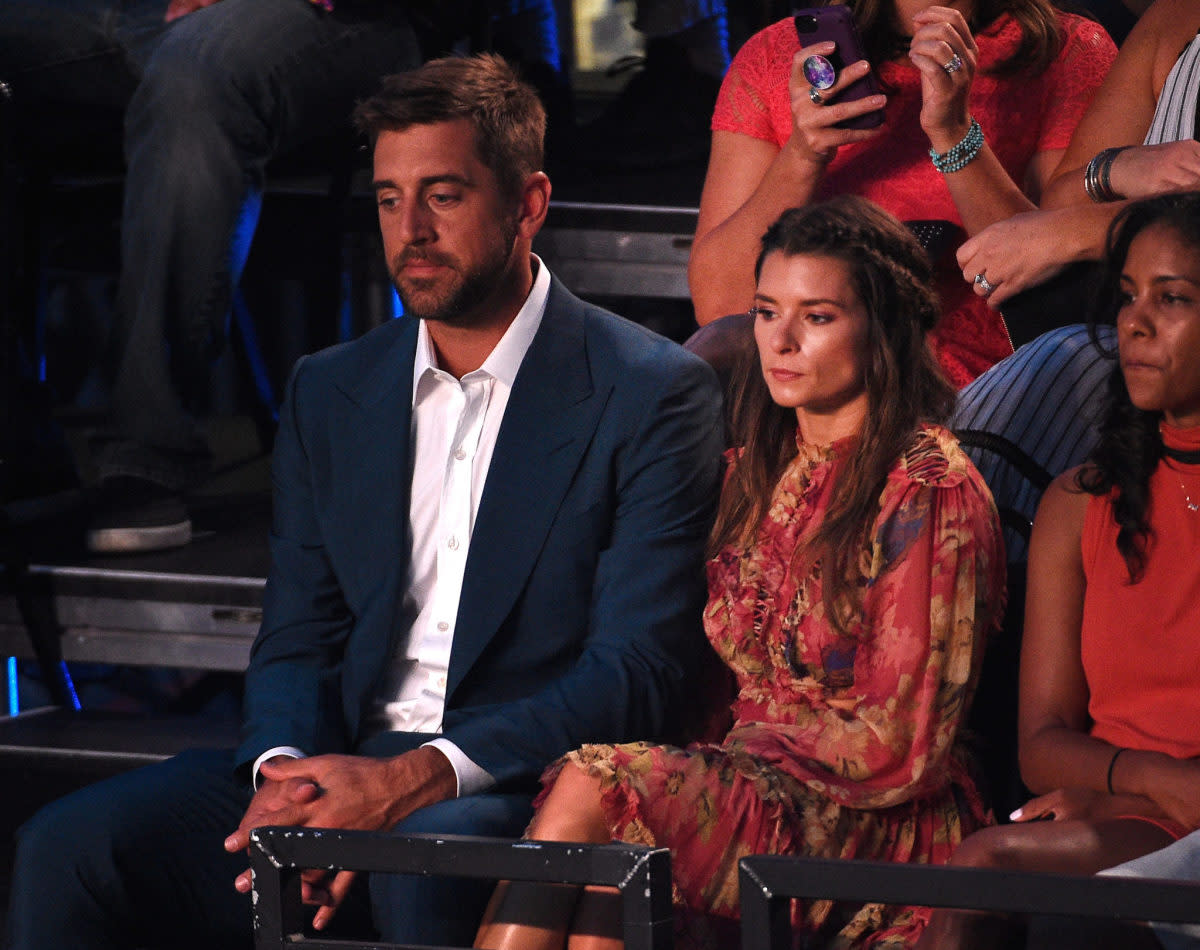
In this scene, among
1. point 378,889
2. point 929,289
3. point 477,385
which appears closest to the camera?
point 378,889

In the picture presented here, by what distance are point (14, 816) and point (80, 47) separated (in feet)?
4.55

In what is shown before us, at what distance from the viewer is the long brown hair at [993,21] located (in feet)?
7.84

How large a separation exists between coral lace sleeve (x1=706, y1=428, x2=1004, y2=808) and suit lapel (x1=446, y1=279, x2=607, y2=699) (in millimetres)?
295

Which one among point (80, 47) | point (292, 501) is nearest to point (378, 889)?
point (292, 501)

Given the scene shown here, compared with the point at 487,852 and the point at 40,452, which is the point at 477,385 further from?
the point at 40,452

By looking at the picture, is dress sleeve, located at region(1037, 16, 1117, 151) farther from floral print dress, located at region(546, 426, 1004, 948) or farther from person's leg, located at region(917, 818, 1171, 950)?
person's leg, located at region(917, 818, 1171, 950)

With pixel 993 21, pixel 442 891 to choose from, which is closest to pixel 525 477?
pixel 442 891

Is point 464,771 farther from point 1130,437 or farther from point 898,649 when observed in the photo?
point 1130,437

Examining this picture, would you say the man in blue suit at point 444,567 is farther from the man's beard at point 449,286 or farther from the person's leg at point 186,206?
the person's leg at point 186,206

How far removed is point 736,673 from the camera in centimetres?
188

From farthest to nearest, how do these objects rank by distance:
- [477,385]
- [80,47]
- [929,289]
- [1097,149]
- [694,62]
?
[694,62] → [80,47] → [1097,149] → [477,385] → [929,289]

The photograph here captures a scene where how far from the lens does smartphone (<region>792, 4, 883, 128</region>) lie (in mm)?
2242

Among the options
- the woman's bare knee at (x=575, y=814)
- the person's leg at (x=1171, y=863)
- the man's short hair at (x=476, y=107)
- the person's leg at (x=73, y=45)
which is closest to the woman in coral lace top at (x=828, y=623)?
the woman's bare knee at (x=575, y=814)

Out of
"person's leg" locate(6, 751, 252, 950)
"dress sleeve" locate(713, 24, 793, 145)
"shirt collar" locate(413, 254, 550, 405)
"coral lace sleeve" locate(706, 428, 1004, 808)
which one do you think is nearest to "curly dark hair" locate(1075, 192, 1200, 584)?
"coral lace sleeve" locate(706, 428, 1004, 808)
